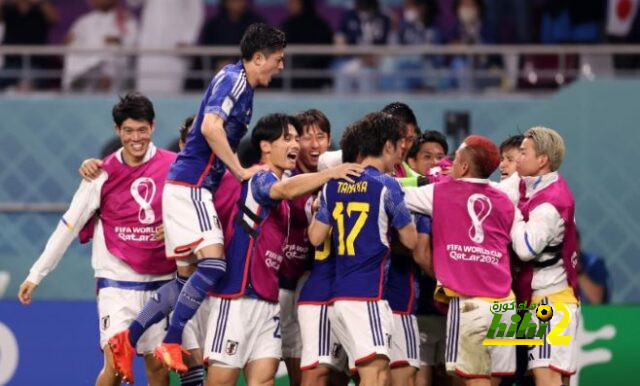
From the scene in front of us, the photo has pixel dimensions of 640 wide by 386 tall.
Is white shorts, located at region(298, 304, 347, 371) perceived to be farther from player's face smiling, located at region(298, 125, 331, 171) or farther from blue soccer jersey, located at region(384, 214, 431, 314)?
player's face smiling, located at region(298, 125, 331, 171)

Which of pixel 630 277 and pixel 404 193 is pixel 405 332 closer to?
pixel 404 193

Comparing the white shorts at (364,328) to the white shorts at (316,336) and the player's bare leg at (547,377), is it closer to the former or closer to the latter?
the white shorts at (316,336)

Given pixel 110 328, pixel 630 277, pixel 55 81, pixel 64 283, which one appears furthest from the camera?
pixel 55 81

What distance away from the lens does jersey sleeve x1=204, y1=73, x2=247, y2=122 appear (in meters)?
9.14

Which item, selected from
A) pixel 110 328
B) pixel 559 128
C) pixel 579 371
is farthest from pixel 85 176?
pixel 559 128

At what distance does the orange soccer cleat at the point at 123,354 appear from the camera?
30.6 ft

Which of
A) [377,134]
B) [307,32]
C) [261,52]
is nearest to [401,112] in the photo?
[377,134]

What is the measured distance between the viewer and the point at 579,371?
11.7m

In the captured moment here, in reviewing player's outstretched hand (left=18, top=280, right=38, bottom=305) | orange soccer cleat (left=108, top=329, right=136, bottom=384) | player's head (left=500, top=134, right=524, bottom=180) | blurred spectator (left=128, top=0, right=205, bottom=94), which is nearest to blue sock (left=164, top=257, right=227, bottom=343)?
orange soccer cleat (left=108, top=329, right=136, bottom=384)

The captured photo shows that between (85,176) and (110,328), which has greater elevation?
(85,176)

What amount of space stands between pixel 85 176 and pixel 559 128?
5.29 meters

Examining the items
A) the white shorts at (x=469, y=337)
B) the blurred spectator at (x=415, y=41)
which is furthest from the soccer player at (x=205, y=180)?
the blurred spectator at (x=415, y=41)

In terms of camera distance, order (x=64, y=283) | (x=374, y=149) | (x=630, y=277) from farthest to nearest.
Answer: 1. (x=630, y=277)
2. (x=64, y=283)
3. (x=374, y=149)

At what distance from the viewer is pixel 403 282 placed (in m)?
9.54
